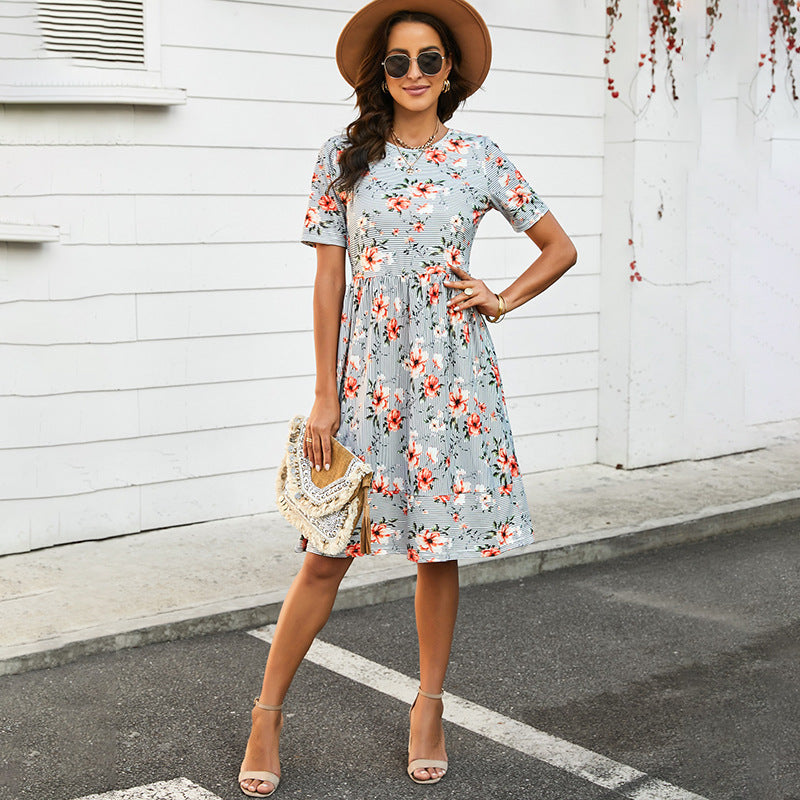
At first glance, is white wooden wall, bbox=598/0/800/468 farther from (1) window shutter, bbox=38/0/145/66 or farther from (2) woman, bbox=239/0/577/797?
(2) woman, bbox=239/0/577/797

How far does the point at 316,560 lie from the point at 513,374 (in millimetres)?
3921

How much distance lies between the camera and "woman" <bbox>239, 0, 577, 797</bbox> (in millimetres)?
3428

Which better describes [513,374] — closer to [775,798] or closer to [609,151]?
[609,151]

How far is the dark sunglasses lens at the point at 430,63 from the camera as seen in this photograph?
3.40 m

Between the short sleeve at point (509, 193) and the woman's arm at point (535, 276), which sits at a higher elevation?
the short sleeve at point (509, 193)

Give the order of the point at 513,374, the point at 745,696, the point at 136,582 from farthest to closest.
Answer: the point at 513,374
the point at 136,582
the point at 745,696

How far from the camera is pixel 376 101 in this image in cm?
354

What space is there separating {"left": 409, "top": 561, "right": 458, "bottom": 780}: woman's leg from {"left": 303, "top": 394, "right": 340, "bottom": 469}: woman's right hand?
1.45ft

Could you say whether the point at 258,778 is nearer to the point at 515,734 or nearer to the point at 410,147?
the point at 515,734

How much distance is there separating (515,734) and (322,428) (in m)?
1.22

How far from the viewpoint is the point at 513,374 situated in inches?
285

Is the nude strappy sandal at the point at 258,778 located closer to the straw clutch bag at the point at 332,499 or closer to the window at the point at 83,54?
the straw clutch bag at the point at 332,499

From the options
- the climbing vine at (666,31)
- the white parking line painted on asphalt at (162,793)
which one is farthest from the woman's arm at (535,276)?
the climbing vine at (666,31)

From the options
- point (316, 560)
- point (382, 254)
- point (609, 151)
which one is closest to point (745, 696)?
point (316, 560)
